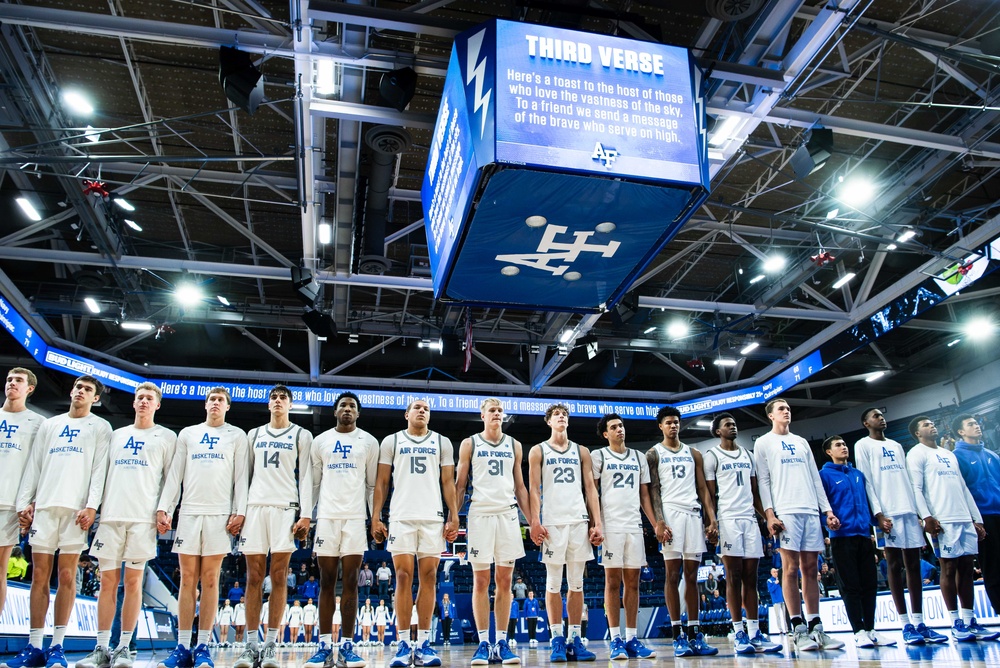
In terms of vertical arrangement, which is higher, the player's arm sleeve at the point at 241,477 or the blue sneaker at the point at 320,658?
the player's arm sleeve at the point at 241,477

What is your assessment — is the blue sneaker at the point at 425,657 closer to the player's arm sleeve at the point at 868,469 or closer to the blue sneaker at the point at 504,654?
the blue sneaker at the point at 504,654

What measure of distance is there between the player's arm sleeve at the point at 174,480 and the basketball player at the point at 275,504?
556mm

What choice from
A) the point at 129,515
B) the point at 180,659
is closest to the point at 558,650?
the point at 180,659

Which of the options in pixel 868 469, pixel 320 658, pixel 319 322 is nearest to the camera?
pixel 320 658

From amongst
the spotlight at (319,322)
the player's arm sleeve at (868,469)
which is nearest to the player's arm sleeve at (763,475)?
the player's arm sleeve at (868,469)

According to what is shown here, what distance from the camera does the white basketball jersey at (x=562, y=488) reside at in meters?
6.15

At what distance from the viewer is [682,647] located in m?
6.02

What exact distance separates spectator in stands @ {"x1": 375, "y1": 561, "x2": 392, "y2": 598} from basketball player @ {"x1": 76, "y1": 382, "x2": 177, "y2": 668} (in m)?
14.6

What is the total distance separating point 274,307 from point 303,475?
1092 centimetres

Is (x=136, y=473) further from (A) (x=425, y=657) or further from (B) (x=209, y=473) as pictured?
(A) (x=425, y=657)

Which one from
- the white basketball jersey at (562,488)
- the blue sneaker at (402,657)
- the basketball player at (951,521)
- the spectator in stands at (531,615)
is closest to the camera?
the blue sneaker at (402,657)

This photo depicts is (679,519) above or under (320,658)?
above

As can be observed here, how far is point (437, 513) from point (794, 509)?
3.16m

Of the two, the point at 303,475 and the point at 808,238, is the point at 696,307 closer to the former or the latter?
the point at 808,238
